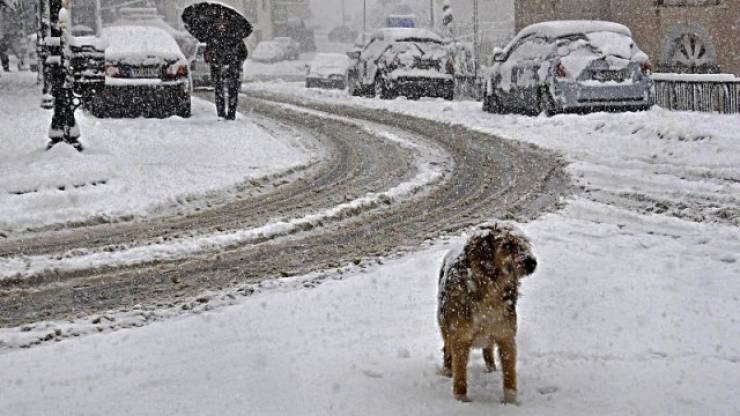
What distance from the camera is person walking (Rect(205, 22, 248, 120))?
1628cm

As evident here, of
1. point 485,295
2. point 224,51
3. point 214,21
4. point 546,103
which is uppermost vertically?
point 214,21

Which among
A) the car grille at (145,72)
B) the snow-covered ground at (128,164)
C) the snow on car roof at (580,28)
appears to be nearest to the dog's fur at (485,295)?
the snow-covered ground at (128,164)

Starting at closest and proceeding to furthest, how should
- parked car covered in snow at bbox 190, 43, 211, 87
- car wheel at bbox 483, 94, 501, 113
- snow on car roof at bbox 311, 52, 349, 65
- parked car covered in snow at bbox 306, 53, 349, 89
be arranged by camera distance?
car wheel at bbox 483, 94, 501, 113, parked car covered in snow at bbox 190, 43, 211, 87, parked car covered in snow at bbox 306, 53, 349, 89, snow on car roof at bbox 311, 52, 349, 65

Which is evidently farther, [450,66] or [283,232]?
[450,66]

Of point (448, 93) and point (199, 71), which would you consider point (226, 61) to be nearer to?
point (448, 93)

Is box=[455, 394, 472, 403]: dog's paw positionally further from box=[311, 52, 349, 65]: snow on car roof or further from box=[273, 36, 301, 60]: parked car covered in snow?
box=[273, 36, 301, 60]: parked car covered in snow

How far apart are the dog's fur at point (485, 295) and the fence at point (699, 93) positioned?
1226 cm

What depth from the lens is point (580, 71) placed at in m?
15.5

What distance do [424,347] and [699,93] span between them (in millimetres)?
12376

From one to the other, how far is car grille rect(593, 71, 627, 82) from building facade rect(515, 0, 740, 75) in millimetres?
10604

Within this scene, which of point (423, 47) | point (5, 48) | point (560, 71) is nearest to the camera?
point (560, 71)

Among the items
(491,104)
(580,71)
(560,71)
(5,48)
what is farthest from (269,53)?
(580,71)

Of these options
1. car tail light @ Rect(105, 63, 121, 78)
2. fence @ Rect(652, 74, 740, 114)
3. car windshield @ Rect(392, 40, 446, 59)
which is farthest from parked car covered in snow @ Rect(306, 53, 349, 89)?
car tail light @ Rect(105, 63, 121, 78)

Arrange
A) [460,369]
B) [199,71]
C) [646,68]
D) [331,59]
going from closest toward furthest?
[460,369], [646,68], [199,71], [331,59]
